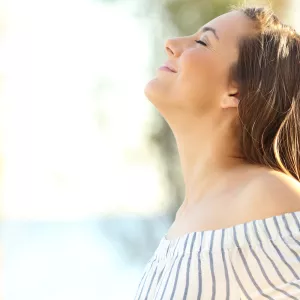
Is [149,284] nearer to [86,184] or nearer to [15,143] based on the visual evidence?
[86,184]

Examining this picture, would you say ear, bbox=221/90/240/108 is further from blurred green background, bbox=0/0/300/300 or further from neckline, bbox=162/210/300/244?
blurred green background, bbox=0/0/300/300

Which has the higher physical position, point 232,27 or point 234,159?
point 232,27

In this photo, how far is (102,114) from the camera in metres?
3.30

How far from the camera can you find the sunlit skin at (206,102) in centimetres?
117

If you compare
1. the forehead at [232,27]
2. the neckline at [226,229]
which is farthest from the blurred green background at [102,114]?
the neckline at [226,229]

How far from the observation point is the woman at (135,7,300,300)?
3.18 ft

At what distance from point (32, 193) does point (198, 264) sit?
4.16 meters

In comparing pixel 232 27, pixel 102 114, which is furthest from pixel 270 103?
pixel 102 114

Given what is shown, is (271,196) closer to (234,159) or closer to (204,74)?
(234,159)

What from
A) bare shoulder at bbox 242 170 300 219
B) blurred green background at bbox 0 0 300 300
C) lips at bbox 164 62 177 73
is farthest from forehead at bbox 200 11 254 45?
blurred green background at bbox 0 0 300 300

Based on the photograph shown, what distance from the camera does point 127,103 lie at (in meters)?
3.21

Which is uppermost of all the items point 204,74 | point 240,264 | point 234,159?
point 204,74

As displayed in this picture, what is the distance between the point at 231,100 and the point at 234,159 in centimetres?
10

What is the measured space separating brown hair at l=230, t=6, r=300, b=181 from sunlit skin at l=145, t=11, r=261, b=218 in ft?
0.09
